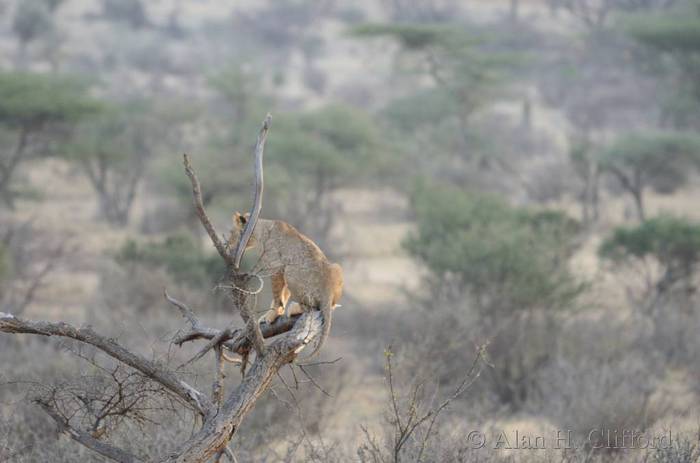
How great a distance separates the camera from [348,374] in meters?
8.28

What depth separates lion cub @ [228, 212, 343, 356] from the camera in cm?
340

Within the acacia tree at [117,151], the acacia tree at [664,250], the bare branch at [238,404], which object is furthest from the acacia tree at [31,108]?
the bare branch at [238,404]

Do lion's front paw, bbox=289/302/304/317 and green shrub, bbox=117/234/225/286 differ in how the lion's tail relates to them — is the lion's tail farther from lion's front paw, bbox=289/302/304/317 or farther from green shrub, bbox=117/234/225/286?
green shrub, bbox=117/234/225/286

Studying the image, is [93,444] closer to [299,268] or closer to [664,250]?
[299,268]

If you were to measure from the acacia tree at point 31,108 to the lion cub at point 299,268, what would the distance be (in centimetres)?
1196

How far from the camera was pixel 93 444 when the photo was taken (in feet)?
10.0

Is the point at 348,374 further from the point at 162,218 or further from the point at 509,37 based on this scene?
the point at 509,37

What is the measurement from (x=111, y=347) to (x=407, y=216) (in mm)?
17189

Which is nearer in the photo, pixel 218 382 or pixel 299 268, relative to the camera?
pixel 218 382

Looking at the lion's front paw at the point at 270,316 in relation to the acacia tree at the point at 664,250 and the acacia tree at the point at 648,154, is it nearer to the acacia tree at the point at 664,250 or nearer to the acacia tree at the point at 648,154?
the acacia tree at the point at 664,250

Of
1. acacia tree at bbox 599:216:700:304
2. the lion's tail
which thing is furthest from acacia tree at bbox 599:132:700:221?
the lion's tail

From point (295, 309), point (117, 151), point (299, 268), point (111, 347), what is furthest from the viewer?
point (117, 151)

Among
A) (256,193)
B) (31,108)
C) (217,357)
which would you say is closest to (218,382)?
(217,357)

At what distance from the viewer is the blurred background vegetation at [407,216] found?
6504 millimetres
